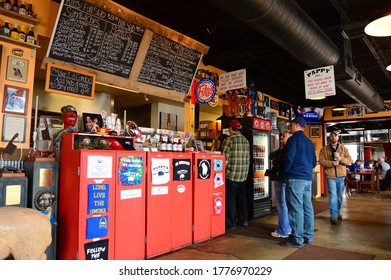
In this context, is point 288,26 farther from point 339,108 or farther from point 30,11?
point 339,108

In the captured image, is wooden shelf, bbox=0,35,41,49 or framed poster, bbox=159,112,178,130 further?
framed poster, bbox=159,112,178,130

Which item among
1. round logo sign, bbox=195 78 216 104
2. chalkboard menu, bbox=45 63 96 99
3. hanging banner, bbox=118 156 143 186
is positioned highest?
round logo sign, bbox=195 78 216 104

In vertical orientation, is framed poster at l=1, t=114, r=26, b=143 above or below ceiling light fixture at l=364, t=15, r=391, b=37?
below

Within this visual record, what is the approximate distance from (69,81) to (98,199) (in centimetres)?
171

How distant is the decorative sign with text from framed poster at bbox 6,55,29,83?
373 cm

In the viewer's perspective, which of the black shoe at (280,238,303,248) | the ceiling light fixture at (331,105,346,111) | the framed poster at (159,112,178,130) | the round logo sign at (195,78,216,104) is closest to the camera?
the black shoe at (280,238,303,248)

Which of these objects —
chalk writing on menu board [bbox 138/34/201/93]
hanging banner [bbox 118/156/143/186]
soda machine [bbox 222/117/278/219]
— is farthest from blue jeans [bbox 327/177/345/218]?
hanging banner [bbox 118/156/143/186]

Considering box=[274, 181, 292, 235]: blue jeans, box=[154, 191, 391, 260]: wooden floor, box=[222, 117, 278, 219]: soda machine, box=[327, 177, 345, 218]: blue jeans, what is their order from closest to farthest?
box=[154, 191, 391, 260]: wooden floor → box=[274, 181, 292, 235]: blue jeans → box=[327, 177, 345, 218]: blue jeans → box=[222, 117, 278, 219]: soda machine

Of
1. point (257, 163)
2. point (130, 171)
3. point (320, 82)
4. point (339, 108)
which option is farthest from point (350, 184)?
point (130, 171)

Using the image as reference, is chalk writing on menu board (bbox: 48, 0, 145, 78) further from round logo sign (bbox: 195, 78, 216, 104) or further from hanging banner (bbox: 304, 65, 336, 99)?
hanging banner (bbox: 304, 65, 336, 99)

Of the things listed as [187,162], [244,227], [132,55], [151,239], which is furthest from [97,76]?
[244,227]

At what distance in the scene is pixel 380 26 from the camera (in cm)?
408

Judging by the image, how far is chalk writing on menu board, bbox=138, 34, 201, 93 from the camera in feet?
16.4
